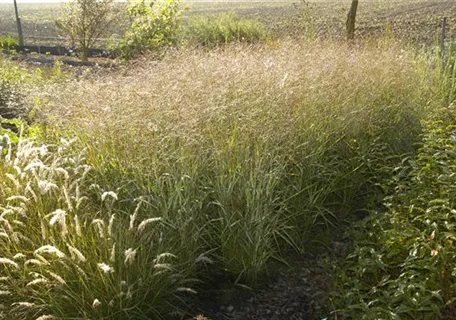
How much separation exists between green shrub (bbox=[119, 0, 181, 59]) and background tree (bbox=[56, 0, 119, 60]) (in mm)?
2415

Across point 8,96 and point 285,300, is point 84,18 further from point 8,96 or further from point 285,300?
point 285,300

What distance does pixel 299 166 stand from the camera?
12.2 feet

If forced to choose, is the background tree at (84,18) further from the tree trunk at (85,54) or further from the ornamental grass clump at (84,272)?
the ornamental grass clump at (84,272)

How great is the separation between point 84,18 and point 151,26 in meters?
3.63

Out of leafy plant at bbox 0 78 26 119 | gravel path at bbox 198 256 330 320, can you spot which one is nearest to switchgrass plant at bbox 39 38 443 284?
gravel path at bbox 198 256 330 320

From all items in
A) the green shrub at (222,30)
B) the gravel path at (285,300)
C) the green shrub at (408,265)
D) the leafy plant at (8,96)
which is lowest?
the gravel path at (285,300)

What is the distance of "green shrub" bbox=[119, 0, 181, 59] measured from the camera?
11047 mm

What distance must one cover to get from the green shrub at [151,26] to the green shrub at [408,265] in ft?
27.1

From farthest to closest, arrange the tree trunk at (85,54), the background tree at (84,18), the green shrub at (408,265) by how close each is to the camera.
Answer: the tree trunk at (85,54) < the background tree at (84,18) < the green shrub at (408,265)

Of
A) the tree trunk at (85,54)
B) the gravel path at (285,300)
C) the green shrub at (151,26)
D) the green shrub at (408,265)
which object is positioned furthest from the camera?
the tree trunk at (85,54)

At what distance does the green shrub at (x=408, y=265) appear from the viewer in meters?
2.42

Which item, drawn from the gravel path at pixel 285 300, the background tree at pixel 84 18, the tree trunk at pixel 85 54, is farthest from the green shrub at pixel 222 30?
the gravel path at pixel 285 300

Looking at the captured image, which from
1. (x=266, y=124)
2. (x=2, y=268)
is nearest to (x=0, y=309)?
(x=2, y=268)

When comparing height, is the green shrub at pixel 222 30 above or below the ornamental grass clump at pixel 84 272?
above
